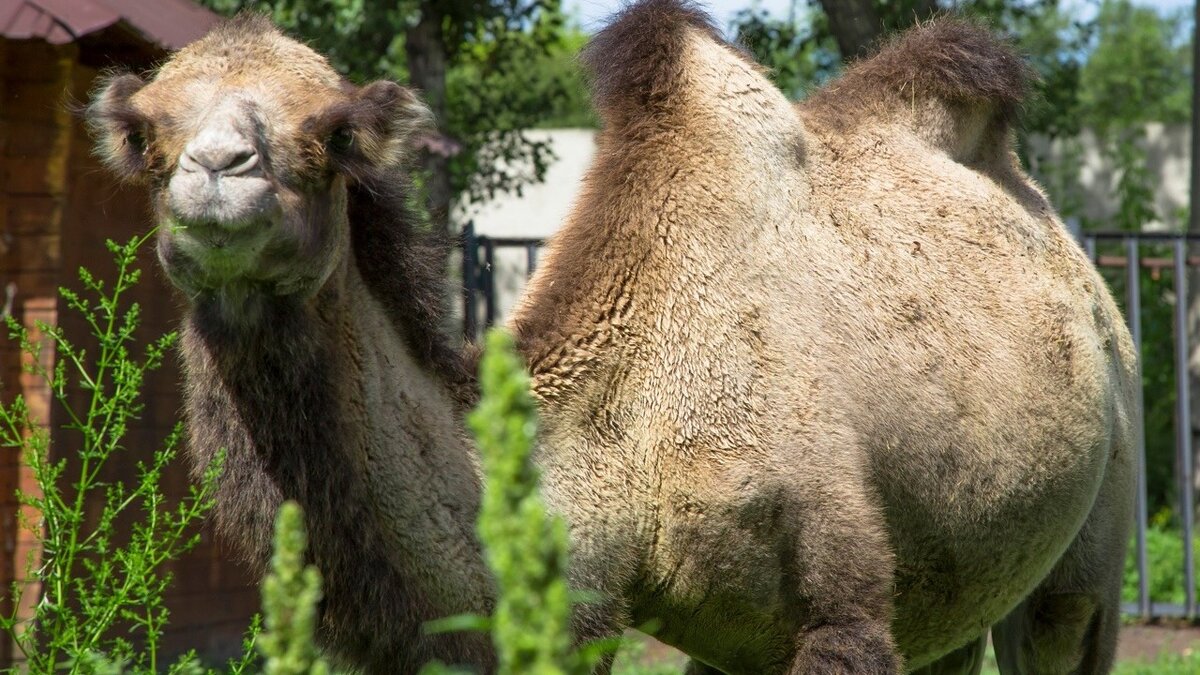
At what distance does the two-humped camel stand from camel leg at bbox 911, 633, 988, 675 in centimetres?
77

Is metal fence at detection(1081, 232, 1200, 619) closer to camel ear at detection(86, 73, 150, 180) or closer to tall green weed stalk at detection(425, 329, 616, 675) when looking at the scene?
camel ear at detection(86, 73, 150, 180)

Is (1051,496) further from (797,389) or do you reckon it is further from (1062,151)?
(1062,151)

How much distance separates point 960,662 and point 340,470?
3.39 meters

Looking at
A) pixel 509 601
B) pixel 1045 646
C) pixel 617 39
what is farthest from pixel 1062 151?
pixel 509 601

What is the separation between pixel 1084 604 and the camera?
19.2ft

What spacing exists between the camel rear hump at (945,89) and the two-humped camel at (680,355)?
0.07 ft

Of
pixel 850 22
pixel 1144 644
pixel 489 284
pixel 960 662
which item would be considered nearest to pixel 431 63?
pixel 850 22

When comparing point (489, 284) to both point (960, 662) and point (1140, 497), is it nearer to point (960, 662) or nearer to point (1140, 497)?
point (960, 662)

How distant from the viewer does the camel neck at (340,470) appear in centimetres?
362

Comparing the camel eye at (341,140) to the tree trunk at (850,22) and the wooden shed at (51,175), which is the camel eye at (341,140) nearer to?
the wooden shed at (51,175)

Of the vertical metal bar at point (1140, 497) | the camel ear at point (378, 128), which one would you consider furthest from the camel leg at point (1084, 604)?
the vertical metal bar at point (1140, 497)

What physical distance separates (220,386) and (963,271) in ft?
8.49

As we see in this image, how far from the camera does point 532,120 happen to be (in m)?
13.6

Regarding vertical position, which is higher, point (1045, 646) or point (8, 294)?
point (8, 294)
